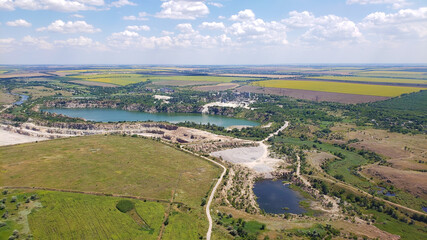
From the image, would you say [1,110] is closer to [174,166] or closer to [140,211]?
[174,166]

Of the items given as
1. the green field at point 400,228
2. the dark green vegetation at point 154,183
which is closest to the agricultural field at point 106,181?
the dark green vegetation at point 154,183

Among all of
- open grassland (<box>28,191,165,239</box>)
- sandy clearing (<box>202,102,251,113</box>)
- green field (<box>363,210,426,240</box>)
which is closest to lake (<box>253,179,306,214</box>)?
green field (<box>363,210,426,240</box>)

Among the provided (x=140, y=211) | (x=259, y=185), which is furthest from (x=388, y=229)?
(x=140, y=211)

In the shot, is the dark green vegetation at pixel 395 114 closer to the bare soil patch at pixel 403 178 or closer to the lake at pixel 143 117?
the bare soil patch at pixel 403 178

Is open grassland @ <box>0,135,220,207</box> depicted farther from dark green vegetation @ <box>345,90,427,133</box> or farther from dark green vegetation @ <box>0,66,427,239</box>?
dark green vegetation @ <box>345,90,427,133</box>

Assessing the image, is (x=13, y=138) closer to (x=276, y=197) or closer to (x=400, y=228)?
(x=276, y=197)

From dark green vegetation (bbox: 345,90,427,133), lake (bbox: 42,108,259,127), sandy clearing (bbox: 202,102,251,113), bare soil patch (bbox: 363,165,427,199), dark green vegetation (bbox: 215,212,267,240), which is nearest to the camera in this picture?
dark green vegetation (bbox: 215,212,267,240)
